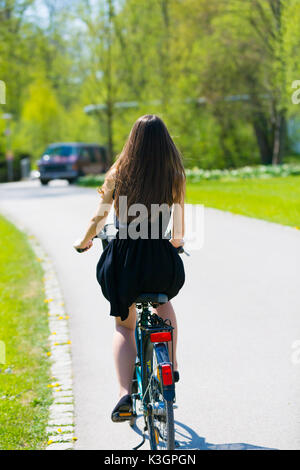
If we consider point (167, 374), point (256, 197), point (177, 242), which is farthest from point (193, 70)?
point (167, 374)

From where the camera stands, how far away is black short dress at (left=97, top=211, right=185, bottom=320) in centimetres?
369

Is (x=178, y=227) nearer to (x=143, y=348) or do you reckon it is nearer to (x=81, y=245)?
(x=81, y=245)

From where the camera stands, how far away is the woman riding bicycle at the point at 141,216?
3.71 metres

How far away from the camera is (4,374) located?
559cm

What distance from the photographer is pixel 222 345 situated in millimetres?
5812

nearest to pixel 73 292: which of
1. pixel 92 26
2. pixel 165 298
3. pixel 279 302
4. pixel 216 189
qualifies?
pixel 279 302

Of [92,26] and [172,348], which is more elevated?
[92,26]

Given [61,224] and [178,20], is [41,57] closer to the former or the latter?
[178,20]

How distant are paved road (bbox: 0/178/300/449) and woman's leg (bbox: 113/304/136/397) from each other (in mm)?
411

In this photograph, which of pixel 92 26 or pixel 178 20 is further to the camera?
pixel 178 20

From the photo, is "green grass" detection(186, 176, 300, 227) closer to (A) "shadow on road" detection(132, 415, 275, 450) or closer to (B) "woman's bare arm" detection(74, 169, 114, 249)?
(A) "shadow on road" detection(132, 415, 275, 450)

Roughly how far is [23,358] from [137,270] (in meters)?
2.61

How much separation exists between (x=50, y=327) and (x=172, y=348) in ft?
10.7

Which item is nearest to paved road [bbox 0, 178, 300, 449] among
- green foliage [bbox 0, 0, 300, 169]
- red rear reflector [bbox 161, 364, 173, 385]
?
red rear reflector [bbox 161, 364, 173, 385]
